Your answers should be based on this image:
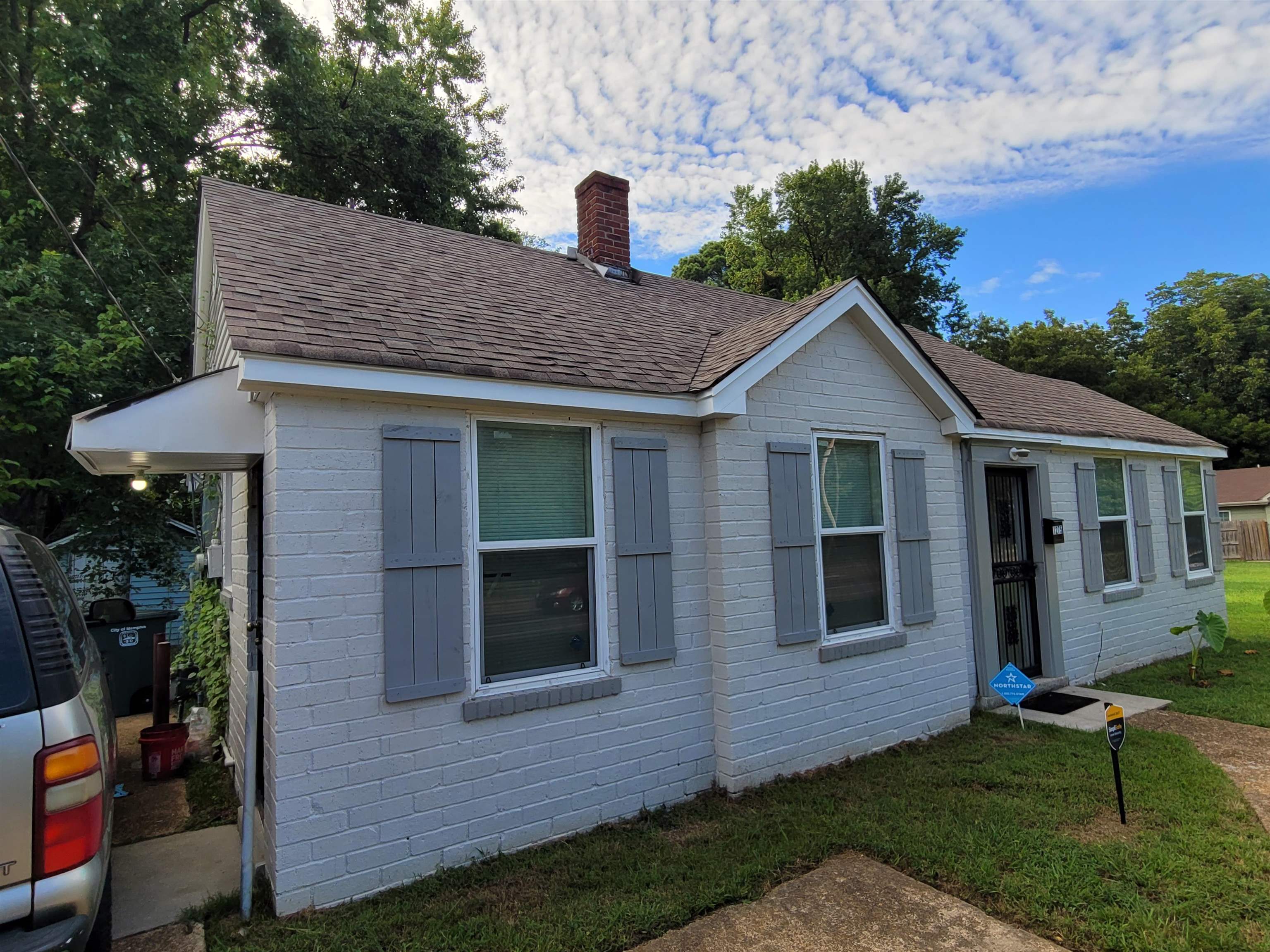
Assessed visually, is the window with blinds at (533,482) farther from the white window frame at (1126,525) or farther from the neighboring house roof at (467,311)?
the white window frame at (1126,525)

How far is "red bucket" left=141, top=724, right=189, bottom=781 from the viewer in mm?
5457

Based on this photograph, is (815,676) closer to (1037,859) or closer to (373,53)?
(1037,859)

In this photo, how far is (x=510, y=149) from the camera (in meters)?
20.8

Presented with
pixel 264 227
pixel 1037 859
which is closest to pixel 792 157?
pixel 264 227

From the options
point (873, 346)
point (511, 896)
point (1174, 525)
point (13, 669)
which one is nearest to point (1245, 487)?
point (1174, 525)

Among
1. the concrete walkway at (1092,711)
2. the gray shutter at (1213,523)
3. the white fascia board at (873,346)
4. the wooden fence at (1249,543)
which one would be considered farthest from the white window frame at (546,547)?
the wooden fence at (1249,543)

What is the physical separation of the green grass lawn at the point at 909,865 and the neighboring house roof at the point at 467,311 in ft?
9.44

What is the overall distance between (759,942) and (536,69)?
9355 millimetres

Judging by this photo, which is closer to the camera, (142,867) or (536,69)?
(142,867)

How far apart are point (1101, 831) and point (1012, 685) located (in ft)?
5.90

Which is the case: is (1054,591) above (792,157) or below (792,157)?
below

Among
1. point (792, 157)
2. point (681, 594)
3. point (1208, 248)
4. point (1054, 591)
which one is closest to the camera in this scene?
point (681, 594)

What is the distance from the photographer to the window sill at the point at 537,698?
3.90m

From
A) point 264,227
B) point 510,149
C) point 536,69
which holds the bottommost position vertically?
point 264,227
